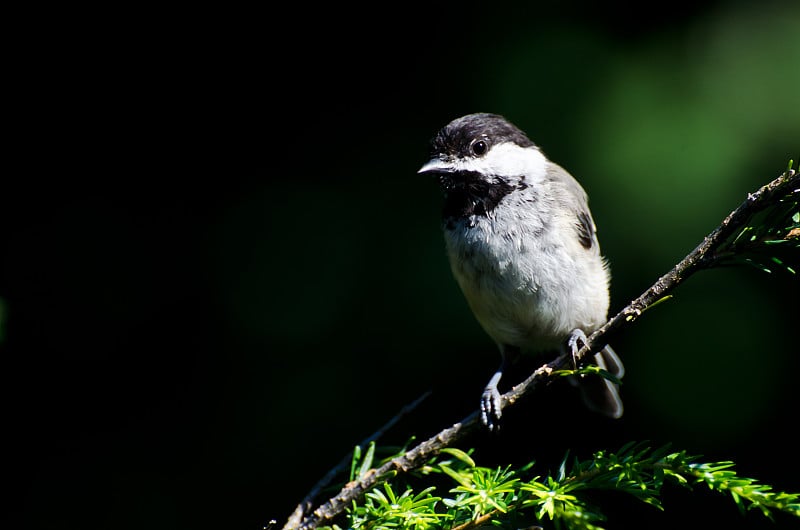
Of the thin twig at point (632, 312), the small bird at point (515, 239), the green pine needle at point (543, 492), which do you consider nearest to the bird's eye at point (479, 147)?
the small bird at point (515, 239)

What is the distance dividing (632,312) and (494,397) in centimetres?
87

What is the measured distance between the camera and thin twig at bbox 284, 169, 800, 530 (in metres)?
1.32

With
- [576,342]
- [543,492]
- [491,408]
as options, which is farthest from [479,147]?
[543,492]

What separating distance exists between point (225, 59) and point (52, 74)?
744mm

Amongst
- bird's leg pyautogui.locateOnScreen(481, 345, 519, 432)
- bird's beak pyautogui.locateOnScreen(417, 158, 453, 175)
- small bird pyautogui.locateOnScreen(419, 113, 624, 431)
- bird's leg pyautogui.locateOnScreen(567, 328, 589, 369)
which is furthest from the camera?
bird's beak pyautogui.locateOnScreen(417, 158, 453, 175)

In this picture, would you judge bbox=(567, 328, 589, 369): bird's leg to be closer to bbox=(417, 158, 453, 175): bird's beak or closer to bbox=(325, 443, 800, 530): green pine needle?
bbox=(325, 443, 800, 530): green pine needle

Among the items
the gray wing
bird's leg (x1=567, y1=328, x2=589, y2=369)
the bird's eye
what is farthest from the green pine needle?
the bird's eye

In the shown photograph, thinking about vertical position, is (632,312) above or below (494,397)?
above

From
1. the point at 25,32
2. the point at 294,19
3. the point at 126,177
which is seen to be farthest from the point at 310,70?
→ the point at 25,32

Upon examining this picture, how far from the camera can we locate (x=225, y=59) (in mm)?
3346

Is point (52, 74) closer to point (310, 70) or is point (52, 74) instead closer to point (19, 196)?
point (19, 196)

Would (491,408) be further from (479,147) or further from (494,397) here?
(479,147)

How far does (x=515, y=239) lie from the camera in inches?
91.0

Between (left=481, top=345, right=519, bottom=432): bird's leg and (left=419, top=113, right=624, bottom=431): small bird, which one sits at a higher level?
(left=419, top=113, right=624, bottom=431): small bird
